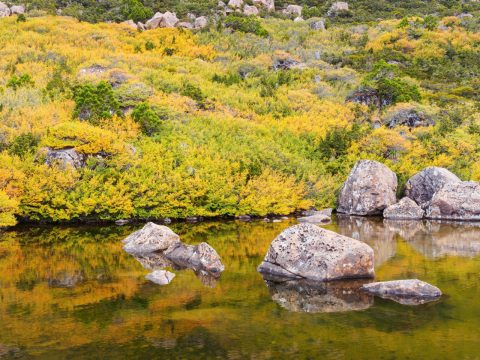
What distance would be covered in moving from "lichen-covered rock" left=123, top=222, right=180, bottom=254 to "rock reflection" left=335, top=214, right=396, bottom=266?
8536 millimetres

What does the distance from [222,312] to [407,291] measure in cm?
561

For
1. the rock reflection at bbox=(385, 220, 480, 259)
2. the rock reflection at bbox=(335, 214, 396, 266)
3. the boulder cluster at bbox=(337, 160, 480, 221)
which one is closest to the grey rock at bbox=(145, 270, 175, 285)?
the rock reflection at bbox=(335, 214, 396, 266)

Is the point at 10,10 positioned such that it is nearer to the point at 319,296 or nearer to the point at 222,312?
the point at 222,312

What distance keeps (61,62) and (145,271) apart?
3801 cm

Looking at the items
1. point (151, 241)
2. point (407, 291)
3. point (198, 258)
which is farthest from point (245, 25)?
point (407, 291)

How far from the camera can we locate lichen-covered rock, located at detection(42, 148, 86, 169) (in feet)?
95.6

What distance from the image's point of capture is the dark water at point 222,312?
449 inches

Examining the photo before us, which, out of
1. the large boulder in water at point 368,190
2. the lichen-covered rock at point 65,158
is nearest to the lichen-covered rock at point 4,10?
the lichen-covered rock at point 65,158

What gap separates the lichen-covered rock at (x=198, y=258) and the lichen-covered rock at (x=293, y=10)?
239 ft

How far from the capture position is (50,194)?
27.3 meters

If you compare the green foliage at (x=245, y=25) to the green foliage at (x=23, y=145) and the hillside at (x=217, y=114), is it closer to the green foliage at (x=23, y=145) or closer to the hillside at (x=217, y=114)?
the hillside at (x=217, y=114)

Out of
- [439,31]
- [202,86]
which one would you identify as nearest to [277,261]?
[202,86]

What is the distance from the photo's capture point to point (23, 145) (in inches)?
1188

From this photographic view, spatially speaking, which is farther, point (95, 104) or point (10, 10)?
point (10, 10)
